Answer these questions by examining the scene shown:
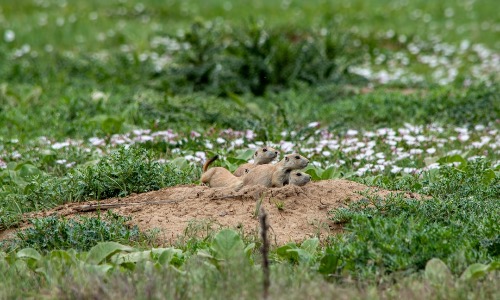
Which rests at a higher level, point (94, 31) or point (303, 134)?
point (94, 31)

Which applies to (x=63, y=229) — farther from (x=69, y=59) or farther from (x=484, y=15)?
(x=484, y=15)

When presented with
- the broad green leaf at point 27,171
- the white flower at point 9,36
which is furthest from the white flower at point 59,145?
the white flower at point 9,36

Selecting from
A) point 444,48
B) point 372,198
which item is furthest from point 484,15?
point 372,198

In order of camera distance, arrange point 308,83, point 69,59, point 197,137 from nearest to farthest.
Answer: point 197,137 < point 308,83 < point 69,59

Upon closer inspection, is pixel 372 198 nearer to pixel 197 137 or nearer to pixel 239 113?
pixel 197 137

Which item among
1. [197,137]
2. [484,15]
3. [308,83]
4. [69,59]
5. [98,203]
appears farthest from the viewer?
[484,15]

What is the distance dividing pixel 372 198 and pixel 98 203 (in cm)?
209

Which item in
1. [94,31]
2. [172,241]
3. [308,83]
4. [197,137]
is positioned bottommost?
[172,241]

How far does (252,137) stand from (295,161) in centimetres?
256

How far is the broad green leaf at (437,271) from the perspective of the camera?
453 cm

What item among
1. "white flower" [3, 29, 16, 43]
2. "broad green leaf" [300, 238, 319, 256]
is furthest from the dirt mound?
"white flower" [3, 29, 16, 43]

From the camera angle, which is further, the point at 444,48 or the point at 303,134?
the point at 444,48

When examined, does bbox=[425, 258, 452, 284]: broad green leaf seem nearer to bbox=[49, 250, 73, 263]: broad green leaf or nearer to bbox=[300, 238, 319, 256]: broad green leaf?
bbox=[300, 238, 319, 256]: broad green leaf

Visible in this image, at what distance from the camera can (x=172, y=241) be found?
563 centimetres
